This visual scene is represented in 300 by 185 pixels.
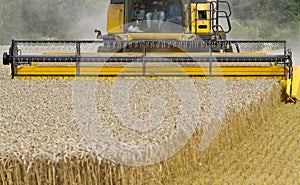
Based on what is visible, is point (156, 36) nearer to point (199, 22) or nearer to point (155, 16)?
point (155, 16)

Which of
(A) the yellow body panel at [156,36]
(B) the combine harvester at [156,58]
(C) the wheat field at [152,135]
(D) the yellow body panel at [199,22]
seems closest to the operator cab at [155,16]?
(B) the combine harvester at [156,58]

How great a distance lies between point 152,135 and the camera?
641 centimetres

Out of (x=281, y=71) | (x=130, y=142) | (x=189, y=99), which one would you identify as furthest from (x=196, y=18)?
(x=130, y=142)

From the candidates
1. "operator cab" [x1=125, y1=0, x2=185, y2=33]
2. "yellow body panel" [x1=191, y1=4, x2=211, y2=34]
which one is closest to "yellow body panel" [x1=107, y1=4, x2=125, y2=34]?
"operator cab" [x1=125, y1=0, x2=185, y2=33]

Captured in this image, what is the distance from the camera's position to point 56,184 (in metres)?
5.32

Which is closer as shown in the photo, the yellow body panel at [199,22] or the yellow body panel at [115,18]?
the yellow body panel at [199,22]

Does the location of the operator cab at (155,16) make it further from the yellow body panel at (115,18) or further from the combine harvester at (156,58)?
the yellow body panel at (115,18)

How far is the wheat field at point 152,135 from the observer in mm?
5285

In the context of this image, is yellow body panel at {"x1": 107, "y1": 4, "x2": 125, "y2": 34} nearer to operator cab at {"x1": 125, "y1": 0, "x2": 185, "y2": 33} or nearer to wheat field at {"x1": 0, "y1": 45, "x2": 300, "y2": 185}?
operator cab at {"x1": 125, "y1": 0, "x2": 185, "y2": 33}

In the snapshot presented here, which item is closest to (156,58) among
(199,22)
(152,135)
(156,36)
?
(156,36)

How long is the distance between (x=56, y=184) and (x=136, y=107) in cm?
335

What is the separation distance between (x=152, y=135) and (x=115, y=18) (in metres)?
8.00

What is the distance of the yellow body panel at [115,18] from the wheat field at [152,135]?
2.46 metres

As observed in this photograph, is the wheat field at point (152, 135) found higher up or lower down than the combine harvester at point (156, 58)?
lower down
